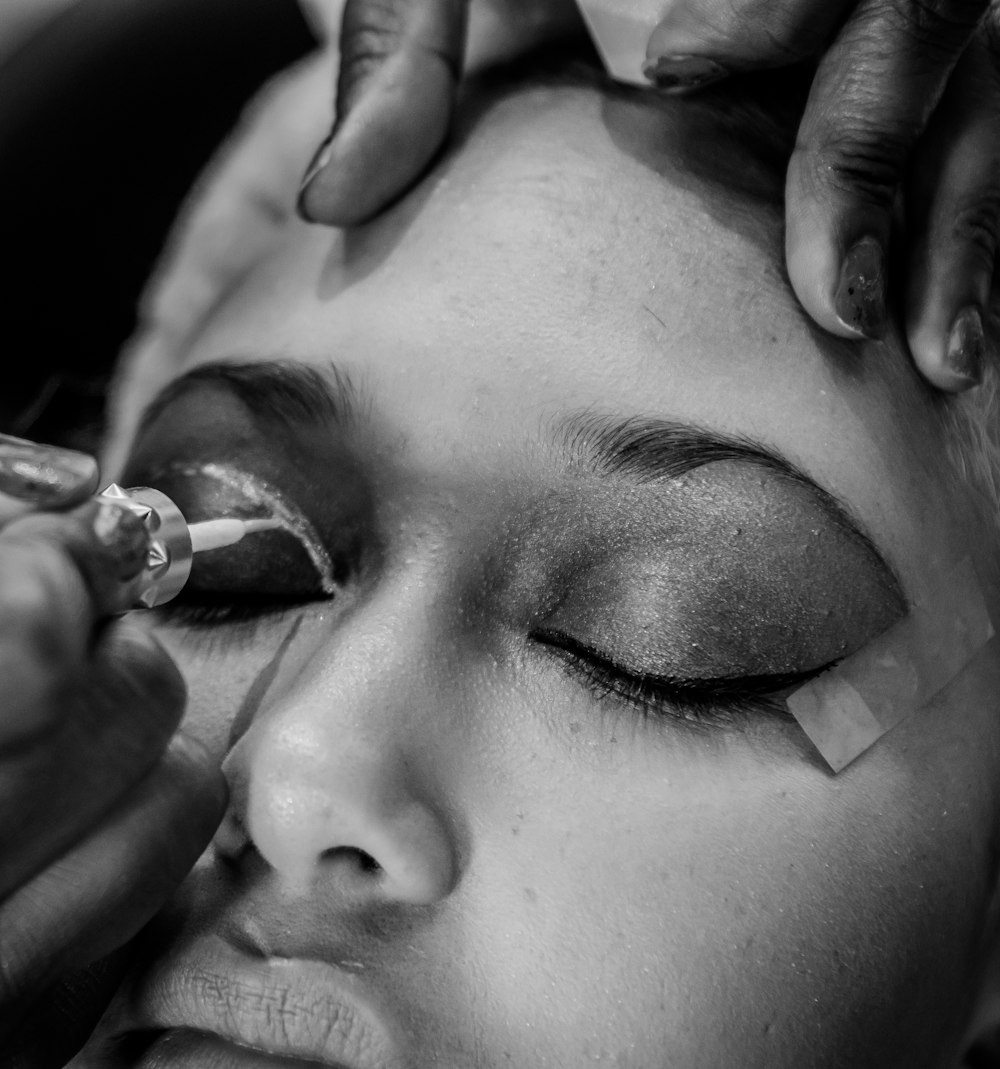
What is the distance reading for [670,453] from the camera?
82 cm

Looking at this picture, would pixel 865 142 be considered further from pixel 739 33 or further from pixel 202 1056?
pixel 202 1056

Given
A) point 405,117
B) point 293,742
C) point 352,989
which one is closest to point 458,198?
point 405,117

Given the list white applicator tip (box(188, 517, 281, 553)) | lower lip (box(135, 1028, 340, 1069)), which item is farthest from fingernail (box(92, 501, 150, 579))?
lower lip (box(135, 1028, 340, 1069))

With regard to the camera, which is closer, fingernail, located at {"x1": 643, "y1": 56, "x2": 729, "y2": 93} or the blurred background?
fingernail, located at {"x1": 643, "y1": 56, "x2": 729, "y2": 93}

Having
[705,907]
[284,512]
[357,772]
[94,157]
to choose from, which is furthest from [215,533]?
[94,157]

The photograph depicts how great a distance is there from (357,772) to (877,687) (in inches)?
14.9

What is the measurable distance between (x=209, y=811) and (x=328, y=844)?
0.08m

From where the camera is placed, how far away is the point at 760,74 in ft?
3.16

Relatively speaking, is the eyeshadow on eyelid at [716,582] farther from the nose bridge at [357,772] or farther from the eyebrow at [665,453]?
the nose bridge at [357,772]

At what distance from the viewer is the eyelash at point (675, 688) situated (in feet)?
2.66

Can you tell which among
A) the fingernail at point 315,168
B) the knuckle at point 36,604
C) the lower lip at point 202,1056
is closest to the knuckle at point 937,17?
the fingernail at point 315,168

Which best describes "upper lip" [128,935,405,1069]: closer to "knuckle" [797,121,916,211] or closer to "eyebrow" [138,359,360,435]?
"eyebrow" [138,359,360,435]

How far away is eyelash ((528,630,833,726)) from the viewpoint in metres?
0.81

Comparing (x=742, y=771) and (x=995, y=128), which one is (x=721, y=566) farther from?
(x=995, y=128)
